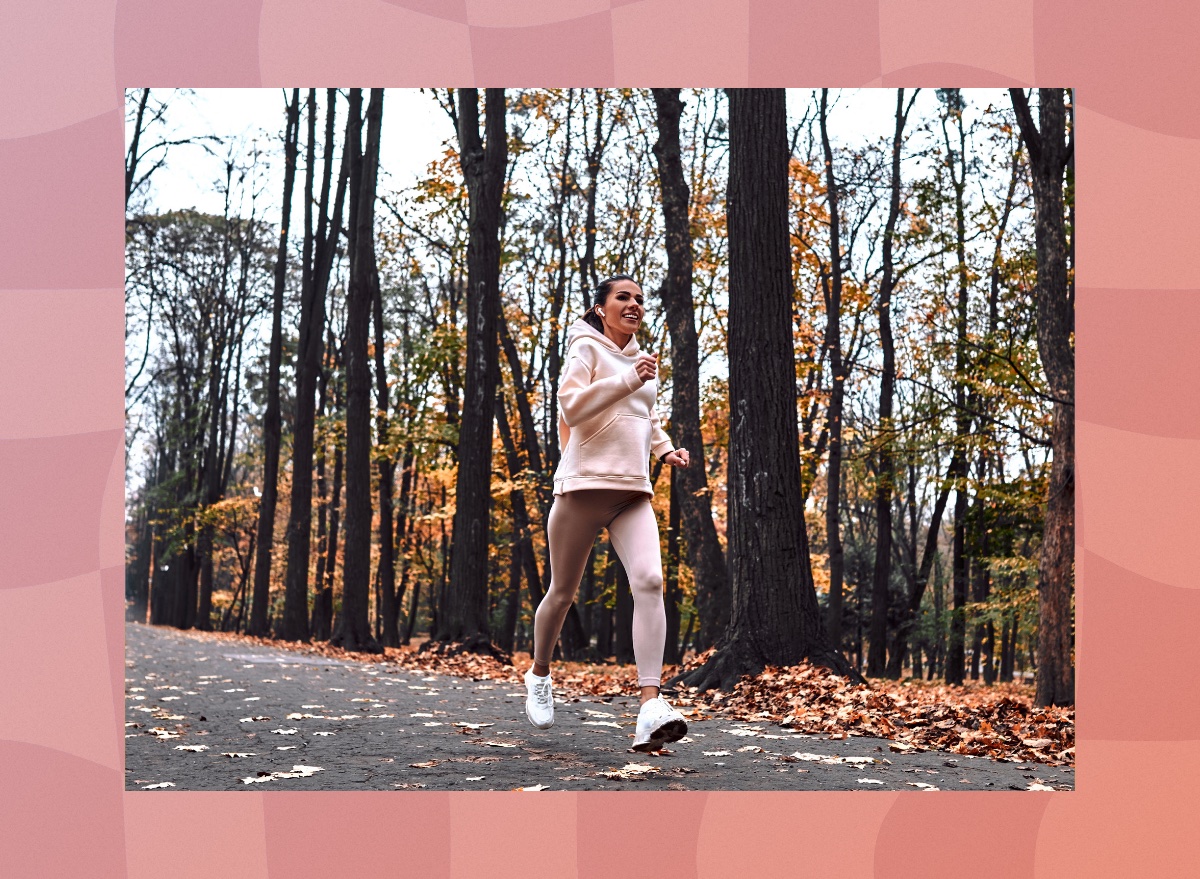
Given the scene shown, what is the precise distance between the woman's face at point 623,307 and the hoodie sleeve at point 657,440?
403 millimetres

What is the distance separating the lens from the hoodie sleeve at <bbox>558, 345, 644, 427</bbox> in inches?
188

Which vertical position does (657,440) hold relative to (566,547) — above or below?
above

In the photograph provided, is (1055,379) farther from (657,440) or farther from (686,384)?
(657,440)

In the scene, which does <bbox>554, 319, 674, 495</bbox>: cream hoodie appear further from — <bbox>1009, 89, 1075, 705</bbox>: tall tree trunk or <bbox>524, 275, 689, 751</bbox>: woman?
<bbox>1009, 89, 1075, 705</bbox>: tall tree trunk

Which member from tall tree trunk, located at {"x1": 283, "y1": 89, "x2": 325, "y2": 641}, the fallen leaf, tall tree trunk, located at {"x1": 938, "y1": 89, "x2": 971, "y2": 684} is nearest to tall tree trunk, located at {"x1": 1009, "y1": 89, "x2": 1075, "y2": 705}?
tall tree trunk, located at {"x1": 938, "y1": 89, "x2": 971, "y2": 684}

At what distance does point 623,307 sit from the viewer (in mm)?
5031

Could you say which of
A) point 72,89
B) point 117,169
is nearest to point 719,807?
point 117,169

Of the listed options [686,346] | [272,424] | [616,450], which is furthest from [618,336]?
[272,424]

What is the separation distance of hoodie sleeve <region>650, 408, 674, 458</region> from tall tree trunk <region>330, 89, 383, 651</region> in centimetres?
1234

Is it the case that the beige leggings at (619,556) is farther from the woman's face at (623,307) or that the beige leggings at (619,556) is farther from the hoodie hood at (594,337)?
the woman's face at (623,307)

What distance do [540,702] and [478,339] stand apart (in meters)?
8.83

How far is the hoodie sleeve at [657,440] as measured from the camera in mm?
5105

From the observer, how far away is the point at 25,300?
16.4 ft

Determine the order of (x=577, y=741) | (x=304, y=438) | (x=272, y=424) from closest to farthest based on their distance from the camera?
(x=577, y=741), (x=304, y=438), (x=272, y=424)
